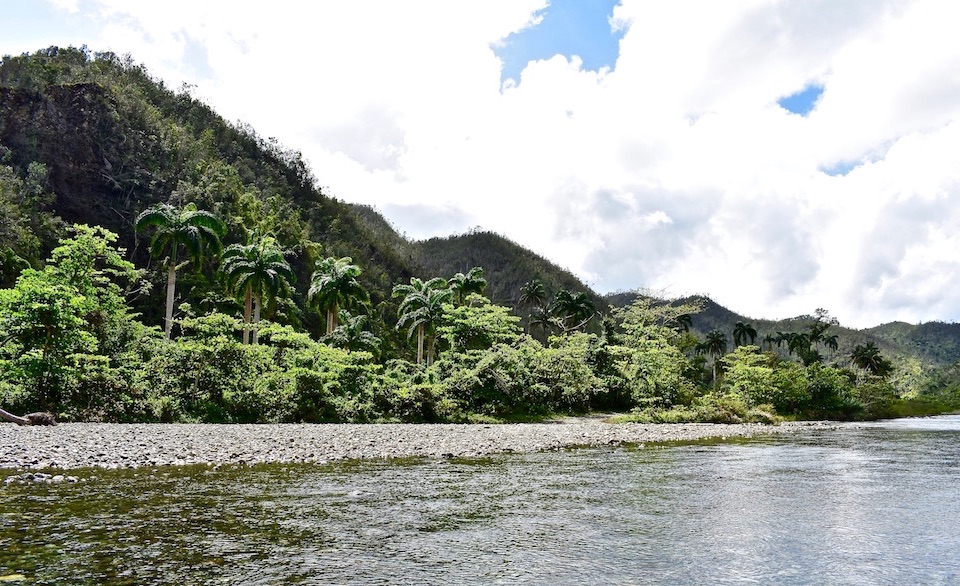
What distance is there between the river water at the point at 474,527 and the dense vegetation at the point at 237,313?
56.2ft

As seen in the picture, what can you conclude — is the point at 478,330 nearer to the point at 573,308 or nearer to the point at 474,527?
the point at 474,527

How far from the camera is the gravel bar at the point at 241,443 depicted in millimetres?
17128

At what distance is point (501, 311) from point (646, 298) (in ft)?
92.3

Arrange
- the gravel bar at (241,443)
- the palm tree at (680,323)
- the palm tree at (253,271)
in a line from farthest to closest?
1. the palm tree at (680,323)
2. the palm tree at (253,271)
3. the gravel bar at (241,443)

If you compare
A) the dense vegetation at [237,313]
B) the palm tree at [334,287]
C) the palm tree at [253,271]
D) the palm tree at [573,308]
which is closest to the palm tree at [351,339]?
the dense vegetation at [237,313]

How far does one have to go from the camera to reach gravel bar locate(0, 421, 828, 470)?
674 inches

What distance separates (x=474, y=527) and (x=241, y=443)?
13427mm

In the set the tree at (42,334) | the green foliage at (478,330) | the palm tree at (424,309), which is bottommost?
the tree at (42,334)

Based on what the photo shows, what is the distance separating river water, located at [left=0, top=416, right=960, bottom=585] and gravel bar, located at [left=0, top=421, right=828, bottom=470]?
194 cm

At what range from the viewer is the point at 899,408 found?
280 ft

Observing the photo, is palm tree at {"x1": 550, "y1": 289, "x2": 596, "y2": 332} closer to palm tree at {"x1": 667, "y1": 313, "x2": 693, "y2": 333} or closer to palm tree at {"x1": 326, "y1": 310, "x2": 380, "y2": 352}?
palm tree at {"x1": 667, "y1": 313, "x2": 693, "y2": 333}

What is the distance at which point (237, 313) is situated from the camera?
62594 mm

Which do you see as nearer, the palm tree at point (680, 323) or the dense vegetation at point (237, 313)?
the dense vegetation at point (237, 313)

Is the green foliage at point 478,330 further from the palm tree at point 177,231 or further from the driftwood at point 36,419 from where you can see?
the driftwood at point 36,419
